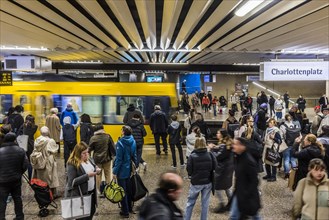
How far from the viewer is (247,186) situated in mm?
4309

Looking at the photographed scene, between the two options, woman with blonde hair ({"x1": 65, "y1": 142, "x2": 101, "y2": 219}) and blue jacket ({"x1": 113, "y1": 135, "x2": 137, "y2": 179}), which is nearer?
woman with blonde hair ({"x1": 65, "y1": 142, "x2": 101, "y2": 219})

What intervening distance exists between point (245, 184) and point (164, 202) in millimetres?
1808

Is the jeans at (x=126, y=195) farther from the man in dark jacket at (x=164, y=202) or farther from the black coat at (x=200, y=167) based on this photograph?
the man in dark jacket at (x=164, y=202)

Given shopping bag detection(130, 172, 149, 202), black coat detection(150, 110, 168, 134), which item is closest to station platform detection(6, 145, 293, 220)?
shopping bag detection(130, 172, 149, 202)

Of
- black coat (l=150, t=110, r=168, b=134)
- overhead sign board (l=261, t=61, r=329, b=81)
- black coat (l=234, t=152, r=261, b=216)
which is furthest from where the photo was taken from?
overhead sign board (l=261, t=61, r=329, b=81)

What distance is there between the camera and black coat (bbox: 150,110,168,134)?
10.7 metres

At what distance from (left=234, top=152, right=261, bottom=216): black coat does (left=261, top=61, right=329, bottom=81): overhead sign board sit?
874cm

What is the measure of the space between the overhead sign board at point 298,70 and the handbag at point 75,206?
9615 mm

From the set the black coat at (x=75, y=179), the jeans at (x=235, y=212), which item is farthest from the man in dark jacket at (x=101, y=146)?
the jeans at (x=235, y=212)

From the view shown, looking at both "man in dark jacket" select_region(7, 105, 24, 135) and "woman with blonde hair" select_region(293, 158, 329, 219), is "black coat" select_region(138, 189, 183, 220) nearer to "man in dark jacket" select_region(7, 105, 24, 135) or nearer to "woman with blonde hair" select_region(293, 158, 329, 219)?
"woman with blonde hair" select_region(293, 158, 329, 219)

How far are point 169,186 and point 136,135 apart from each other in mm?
5699

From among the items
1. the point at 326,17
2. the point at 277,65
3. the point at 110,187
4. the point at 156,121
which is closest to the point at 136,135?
the point at 156,121

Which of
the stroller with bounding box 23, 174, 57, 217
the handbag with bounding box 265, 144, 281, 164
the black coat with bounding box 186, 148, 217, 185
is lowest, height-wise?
the stroller with bounding box 23, 174, 57, 217

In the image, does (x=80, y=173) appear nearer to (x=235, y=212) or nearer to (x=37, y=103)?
(x=235, y=212)
